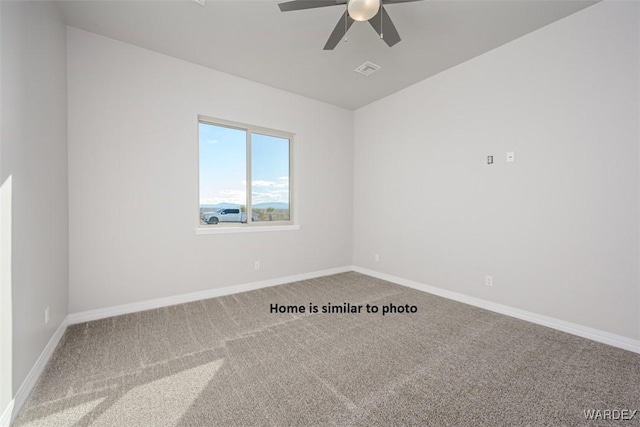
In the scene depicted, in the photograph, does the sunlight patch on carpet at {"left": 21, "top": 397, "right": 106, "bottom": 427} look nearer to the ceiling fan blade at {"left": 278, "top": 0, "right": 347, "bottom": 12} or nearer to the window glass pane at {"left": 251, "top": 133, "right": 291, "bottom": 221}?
the window glass pane at {"left": 251, "top": 133, "right": 291, "bottom": 221}

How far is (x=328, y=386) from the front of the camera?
1755 millimetres

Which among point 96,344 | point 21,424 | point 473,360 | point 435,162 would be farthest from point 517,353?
point 96,344

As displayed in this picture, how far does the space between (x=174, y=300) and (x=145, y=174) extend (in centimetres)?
148

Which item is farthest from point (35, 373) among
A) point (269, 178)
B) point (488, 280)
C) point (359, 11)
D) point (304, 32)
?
point (488, 280)

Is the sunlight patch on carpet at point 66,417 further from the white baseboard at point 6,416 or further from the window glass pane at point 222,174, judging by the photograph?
the window glass pane at point 222,174

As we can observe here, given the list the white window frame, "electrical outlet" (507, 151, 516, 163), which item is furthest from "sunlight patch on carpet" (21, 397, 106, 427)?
"electrical outlet" (507, 151, 516, 163)

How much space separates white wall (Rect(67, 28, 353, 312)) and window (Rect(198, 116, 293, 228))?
0.74 ft

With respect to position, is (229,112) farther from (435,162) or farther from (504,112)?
(504,112)

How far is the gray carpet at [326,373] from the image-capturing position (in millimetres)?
1518

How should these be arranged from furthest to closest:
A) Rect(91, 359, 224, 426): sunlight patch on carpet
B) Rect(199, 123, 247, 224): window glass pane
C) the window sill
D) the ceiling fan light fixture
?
Rect(199, 123, 247, 224): window glass pane, the window sill, the ceiling fan light fixture, Rect(91, 359, 224, 426): sunlight patch on carpet

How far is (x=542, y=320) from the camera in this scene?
270 centimetres

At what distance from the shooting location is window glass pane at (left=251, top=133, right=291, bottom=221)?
4012 mm

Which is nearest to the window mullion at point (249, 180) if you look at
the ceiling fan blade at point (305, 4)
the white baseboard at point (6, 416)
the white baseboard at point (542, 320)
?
the ceiling fan blade at point (305, 4)

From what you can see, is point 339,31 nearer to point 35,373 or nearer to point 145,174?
point 145,174
